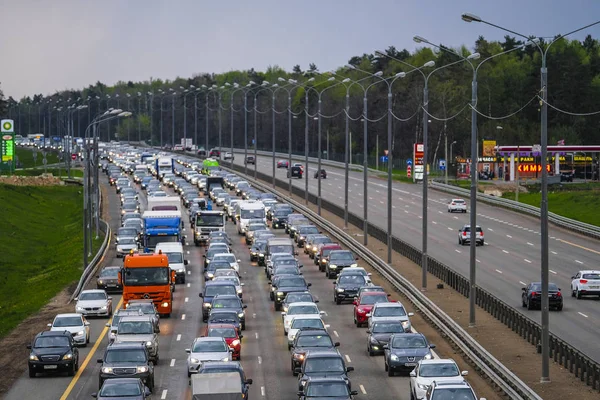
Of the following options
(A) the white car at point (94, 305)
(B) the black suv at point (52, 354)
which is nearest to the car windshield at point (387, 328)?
(B) the black suv at point (52, 354)

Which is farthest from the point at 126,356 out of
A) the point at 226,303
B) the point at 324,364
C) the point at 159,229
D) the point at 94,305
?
the point at 159,229

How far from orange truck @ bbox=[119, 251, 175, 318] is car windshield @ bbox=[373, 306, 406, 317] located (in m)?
10.5

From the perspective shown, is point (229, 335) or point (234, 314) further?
point (234, 314)

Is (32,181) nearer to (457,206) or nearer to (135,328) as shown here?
(457,206)

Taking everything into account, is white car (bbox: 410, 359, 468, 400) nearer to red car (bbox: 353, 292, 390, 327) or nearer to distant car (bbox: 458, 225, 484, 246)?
red car (bbox: 353, 292, 390, 327)

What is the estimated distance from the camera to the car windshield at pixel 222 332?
42378mm

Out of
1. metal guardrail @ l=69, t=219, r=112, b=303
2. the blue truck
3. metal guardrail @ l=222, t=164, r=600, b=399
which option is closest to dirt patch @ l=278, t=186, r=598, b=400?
metal guardrail @ l=222, t=164, r=600, b=399

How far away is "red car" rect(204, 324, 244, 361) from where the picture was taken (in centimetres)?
4225

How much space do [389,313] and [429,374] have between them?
13.0 m

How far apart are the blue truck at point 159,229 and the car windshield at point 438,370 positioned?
40826 millimetres

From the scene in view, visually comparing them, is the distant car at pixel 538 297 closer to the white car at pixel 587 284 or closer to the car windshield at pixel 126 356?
the white car at pixel 587 284

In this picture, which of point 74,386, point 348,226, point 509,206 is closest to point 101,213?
point 348,226

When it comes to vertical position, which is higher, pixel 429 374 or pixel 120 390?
pixel 120 390

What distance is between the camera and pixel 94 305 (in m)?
53.9
